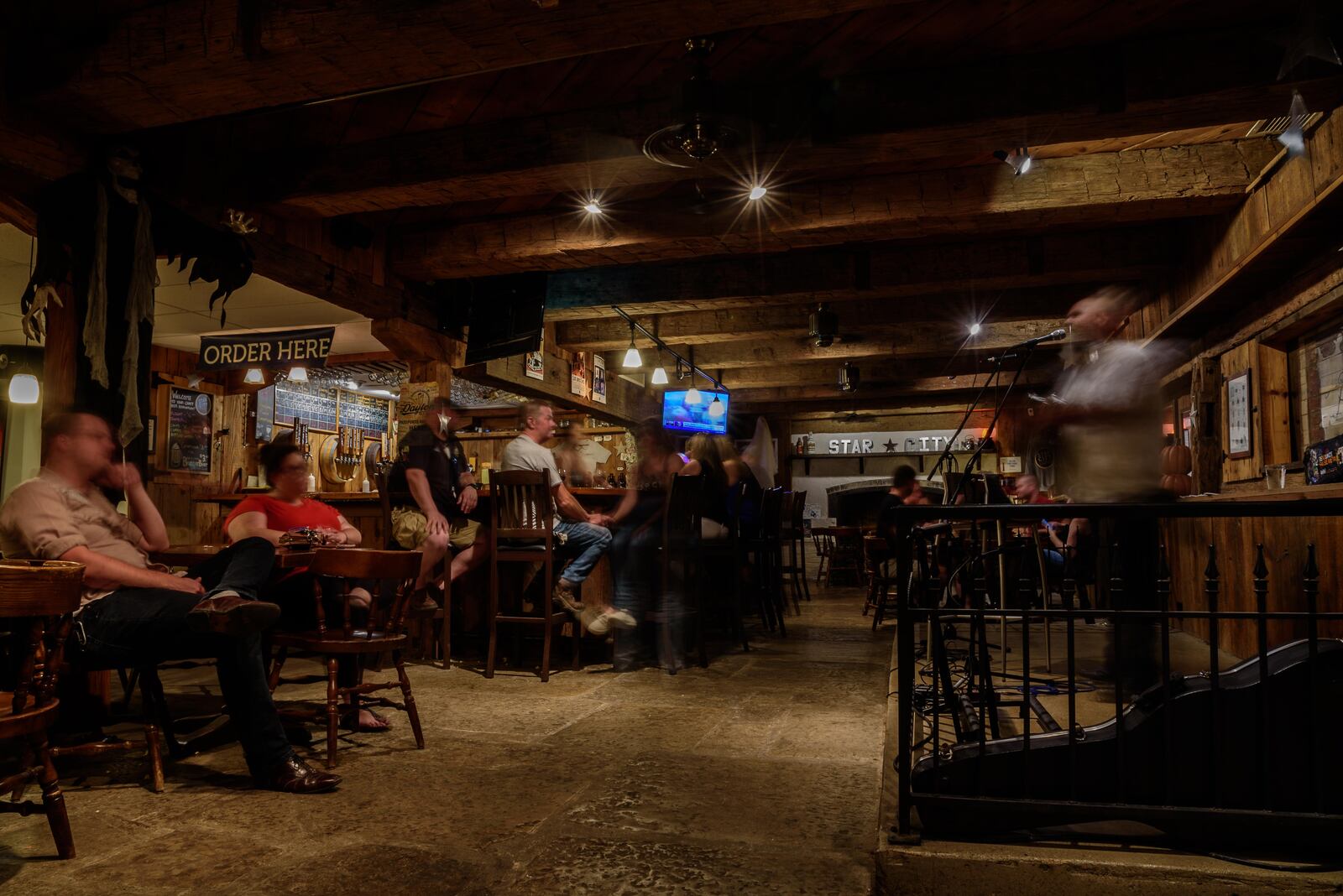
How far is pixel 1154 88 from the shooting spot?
11.3 feet

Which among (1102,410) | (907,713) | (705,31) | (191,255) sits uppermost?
(705,31)

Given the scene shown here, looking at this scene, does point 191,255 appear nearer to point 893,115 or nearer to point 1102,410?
point 893,115

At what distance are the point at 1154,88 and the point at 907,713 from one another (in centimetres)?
301

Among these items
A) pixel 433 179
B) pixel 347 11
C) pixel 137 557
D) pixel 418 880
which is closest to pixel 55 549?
pixel 137 557

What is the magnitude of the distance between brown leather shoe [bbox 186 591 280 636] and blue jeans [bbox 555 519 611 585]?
243 centimetres

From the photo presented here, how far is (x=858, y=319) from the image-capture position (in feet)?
26.1

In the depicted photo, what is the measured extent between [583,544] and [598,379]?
213 inches

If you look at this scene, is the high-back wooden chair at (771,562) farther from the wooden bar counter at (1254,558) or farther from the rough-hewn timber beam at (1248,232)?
the rough-hewn timber beam at (1248,232)

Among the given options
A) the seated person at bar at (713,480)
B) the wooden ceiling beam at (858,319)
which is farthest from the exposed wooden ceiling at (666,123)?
the seated person at bar at (713,480)

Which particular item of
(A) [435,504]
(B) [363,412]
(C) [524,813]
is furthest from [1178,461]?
(B) [363,412]

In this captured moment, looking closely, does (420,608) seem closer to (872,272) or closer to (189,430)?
(872,272)

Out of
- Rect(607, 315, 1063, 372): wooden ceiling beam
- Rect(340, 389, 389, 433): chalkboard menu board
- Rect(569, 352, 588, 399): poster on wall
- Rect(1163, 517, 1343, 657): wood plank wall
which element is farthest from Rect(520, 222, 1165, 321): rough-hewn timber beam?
Rect(340, 389, 389, 433): chalkboard menu board

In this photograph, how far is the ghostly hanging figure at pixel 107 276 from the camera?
3.54m

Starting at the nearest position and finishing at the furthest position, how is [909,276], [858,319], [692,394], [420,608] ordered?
[420,608] < [909,276] < [858,319] < [692,394]
